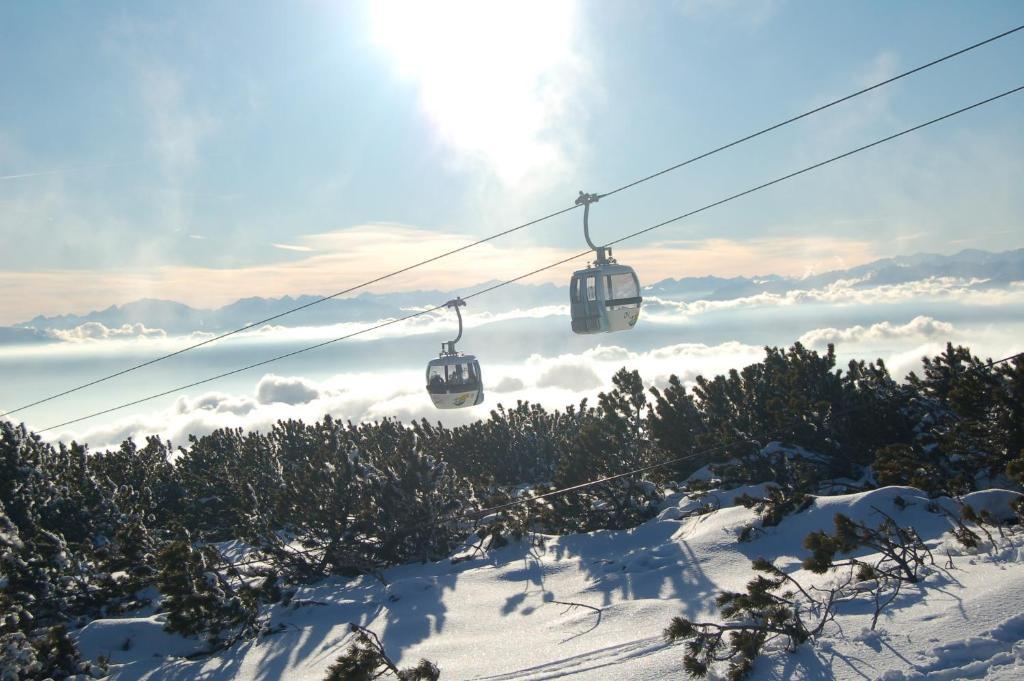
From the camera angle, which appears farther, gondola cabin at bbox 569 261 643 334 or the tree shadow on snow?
gondola cabin at bbox 569 261 643 334

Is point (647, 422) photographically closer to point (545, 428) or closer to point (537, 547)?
point (537, 547)

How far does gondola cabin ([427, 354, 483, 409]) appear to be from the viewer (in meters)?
15.3

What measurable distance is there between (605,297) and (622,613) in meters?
5.47

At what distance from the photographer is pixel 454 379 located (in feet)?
50.3

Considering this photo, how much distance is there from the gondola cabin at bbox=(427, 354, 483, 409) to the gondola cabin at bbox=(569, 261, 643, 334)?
401 cm

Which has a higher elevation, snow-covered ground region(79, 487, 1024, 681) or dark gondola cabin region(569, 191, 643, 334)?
dark gondola cabin region(569, 191, 643, 334)

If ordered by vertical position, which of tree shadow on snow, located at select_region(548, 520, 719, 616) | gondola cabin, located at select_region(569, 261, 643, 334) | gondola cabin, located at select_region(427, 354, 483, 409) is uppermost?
gondola cabin, located at select_region(569, 261, 643, 334)

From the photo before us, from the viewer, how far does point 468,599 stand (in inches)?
420

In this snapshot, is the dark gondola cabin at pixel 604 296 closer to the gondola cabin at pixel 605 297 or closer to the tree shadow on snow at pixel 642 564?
the gondola cabin at pixel 605 297

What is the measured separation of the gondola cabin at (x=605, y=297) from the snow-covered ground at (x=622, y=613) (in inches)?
148

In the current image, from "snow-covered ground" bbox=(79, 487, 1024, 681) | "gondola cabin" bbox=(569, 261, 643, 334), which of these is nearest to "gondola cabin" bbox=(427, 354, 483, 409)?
"snow-covered ground" bbox=(79, 487, 1024, 681)

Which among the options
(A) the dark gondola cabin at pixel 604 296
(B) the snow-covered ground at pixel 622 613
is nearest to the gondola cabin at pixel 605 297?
(A) the dark gondola cabin at pixel 604 296

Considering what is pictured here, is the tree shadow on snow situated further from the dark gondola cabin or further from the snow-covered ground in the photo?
the dark gondola cabin

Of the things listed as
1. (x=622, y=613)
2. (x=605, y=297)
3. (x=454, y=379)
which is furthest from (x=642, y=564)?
(x=454, y=379)
